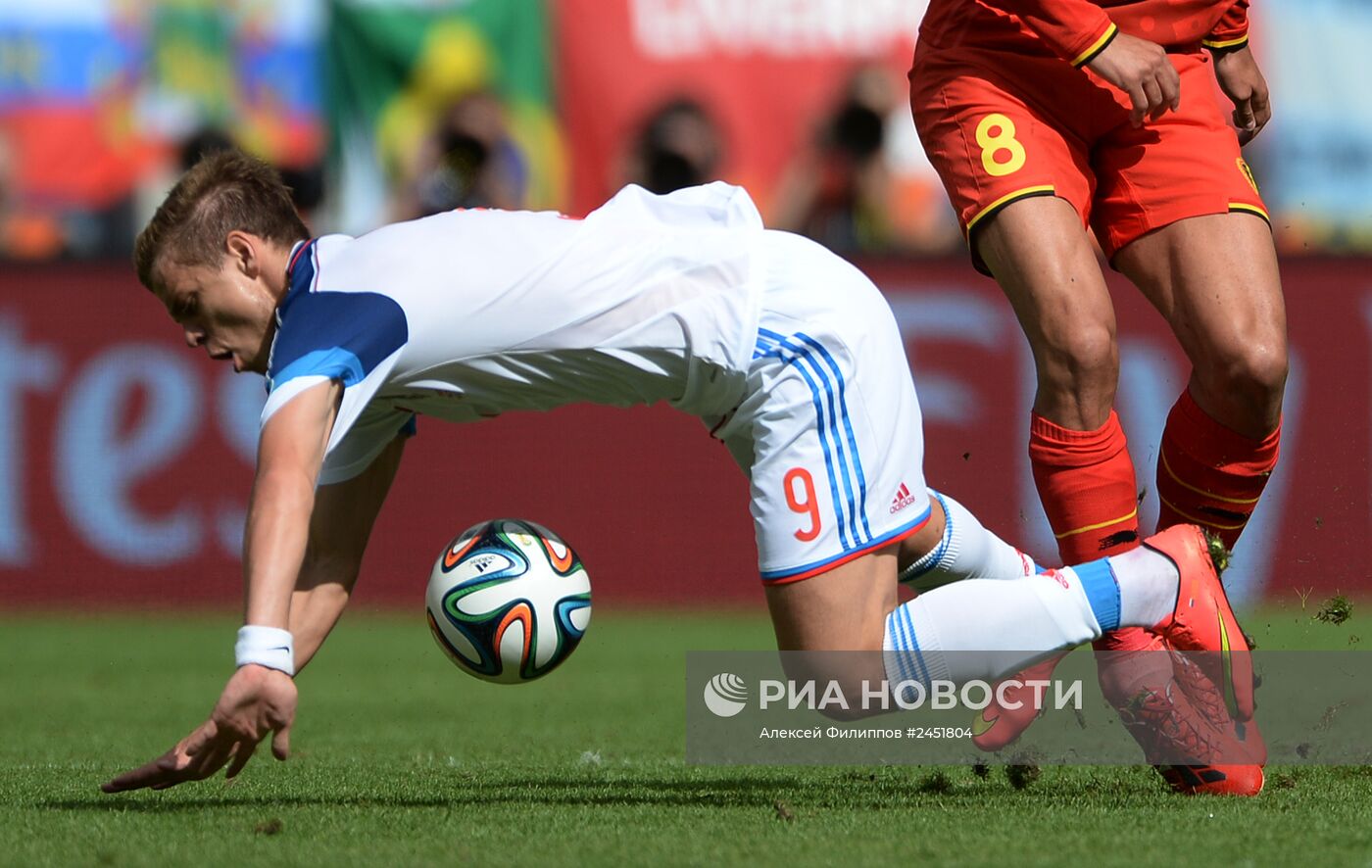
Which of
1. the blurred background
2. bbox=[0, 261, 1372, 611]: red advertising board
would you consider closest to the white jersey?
the blurred background

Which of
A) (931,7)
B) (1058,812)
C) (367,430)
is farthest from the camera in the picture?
(931,7)

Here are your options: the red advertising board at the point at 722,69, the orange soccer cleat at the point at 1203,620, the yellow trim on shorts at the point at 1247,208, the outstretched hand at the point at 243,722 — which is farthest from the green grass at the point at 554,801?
the red advertising board at the point at 722,69

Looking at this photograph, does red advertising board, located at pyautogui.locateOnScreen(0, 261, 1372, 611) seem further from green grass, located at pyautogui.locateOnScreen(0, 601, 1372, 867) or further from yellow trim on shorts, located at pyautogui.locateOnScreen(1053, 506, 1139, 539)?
yellow trim on shorts, located at pyautogui.locateOnScreen(1053, 506, 1139, 539)

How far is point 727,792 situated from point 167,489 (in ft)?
19.6

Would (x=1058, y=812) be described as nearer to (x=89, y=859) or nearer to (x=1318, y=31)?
(x=89, y=859)

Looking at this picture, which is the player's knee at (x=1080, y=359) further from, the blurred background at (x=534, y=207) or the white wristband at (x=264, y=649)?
the blurred background at (x=534, y=207)

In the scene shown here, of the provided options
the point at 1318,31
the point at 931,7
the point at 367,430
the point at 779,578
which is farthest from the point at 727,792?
the point at 1318,31

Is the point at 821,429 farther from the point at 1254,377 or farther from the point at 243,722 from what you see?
the point at 243,722

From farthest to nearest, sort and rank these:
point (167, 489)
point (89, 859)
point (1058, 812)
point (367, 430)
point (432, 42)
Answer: point (432, 42) → point (167, 489) → point (367, 430) → point (1058, 812) → point (89, 859)

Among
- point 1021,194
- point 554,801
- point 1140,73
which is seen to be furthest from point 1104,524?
point 554,801

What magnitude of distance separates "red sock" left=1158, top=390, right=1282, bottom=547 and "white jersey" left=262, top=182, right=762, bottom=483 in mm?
1275

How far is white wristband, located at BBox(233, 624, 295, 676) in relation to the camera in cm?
364

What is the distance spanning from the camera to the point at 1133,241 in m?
4.74

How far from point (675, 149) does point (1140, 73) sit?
24.0 ft
